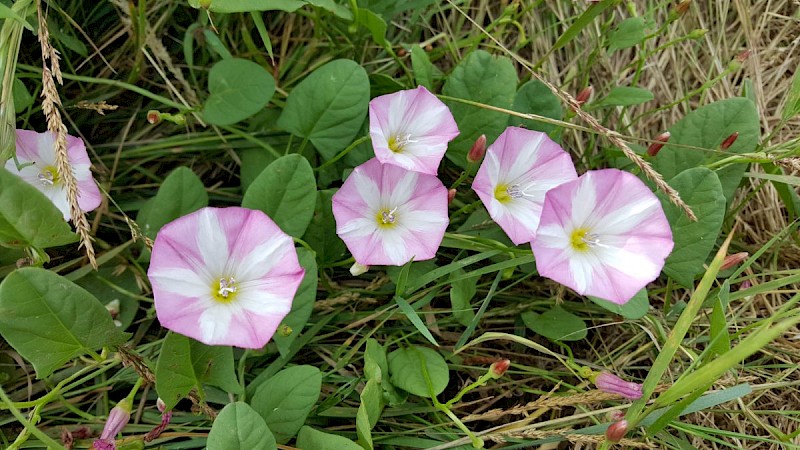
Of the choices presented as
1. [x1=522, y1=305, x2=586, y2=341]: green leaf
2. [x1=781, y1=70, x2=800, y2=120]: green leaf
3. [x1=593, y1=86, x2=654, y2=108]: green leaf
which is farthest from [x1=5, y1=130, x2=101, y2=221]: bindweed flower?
[x1=781, y1=70, x2=800, y2=120]: green leaf

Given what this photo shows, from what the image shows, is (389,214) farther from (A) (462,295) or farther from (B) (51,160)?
(B) (51,160)

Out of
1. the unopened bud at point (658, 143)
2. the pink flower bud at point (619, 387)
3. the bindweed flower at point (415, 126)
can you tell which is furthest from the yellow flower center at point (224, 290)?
the unopened bud at point (658, 143)

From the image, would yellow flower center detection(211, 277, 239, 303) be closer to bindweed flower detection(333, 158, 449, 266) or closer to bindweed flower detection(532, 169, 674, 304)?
bindweed flower detection(333, 158, 449, 266)

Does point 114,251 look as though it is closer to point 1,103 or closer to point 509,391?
point 1,103

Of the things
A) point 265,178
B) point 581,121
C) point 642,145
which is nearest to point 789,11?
point 642,145

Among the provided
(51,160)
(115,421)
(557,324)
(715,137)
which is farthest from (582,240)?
(51,160)
